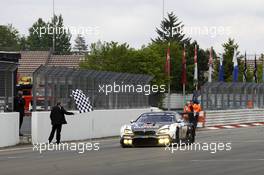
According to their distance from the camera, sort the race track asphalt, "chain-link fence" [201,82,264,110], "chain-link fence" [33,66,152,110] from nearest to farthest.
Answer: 1. the race track asphalt
2. "chain-link fence" [33,66,152,110]
3. "chain-link fence" [201,82,264,110]

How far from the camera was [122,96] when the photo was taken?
34969 mm

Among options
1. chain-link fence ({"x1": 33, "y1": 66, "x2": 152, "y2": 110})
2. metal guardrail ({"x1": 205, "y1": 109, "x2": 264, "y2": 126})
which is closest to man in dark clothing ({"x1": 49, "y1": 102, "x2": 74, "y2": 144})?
chain-link fence ({"x1": 33, "y1": 66, "x2": 152, "y2": 110})

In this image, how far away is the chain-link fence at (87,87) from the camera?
28.7 meters

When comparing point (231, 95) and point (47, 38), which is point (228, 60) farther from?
point (47, 38)

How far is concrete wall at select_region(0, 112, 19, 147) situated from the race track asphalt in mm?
1442

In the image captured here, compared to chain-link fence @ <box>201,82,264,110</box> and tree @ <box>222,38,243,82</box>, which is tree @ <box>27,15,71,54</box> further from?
chain-link fence @ <box>201,82,264,110</box>

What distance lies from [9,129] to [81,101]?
15.9 ft

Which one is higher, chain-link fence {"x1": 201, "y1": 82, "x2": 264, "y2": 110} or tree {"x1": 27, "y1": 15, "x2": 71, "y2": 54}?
tree {"x1": 27, "y1": 15, "x2": 71, "y2": 54}

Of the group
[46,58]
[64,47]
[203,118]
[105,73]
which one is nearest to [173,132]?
[105,73]

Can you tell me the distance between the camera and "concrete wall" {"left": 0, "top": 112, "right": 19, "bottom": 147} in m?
25.5

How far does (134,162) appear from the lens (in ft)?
60.6

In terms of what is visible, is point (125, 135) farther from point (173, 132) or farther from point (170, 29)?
point (170, 29)

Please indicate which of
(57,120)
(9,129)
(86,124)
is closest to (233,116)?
(86,124)

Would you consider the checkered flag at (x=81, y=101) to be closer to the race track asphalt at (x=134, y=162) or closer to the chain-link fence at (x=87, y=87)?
the chain-link fence at (x=87, y=87)
